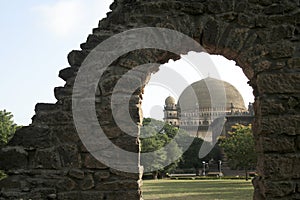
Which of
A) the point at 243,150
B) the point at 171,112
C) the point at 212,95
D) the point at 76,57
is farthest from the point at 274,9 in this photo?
the point at 171,112

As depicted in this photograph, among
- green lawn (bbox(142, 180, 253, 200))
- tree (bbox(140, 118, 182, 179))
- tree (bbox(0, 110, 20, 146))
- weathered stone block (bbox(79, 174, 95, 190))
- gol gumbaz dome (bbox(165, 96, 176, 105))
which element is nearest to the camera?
weathered stone block (bbox(79, 174, 95, 190))

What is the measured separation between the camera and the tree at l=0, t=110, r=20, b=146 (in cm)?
2506

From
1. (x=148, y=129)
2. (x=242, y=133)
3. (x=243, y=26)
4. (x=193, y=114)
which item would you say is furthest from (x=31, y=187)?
(x=193, y=114)

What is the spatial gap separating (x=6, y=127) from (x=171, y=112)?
45027mm

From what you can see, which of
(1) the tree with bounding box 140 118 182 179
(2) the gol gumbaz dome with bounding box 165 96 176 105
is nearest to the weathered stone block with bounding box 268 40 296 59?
(1) the tree with bounding box 140 118 182 179

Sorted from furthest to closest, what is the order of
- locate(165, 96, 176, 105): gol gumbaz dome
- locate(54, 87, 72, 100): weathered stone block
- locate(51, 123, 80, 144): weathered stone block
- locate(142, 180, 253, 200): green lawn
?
1. locate(165, 96, 176, 105): gol gumbaz dome
2. locate(142, 180, 253, 200): green lawn
3. locate(54, 87, 72, 100): weathered stone block
4. locate(51, 123, 80, 144): weathered stone block

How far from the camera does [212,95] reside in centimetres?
6216

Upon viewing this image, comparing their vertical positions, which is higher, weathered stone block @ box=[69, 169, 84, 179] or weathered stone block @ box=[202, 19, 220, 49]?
weathered stone block @ box=[202, 19, 220, 49]

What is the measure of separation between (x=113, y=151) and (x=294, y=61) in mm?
2728

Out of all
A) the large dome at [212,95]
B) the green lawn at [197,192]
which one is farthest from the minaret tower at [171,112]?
the green lawn at [197,192]

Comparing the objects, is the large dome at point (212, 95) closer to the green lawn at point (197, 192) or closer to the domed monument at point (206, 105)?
the domed monument at point (206, 105)

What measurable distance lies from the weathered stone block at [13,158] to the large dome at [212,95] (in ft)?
187

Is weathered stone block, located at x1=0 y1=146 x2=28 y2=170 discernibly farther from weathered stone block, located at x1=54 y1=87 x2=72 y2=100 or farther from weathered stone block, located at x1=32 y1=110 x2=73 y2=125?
weathered stone block, located at x1=54 y1=87 x2=72 y2=100

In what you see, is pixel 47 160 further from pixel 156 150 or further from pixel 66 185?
pixel 156 150
